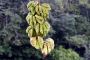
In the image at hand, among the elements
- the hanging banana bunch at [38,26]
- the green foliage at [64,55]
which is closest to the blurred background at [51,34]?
the green foliage at [64,55]

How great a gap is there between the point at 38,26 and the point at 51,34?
1060 centimetres

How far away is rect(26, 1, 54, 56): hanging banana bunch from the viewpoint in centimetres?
44

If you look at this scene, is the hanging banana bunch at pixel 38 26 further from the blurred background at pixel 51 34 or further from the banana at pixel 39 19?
the blurred background at pixel 51 34

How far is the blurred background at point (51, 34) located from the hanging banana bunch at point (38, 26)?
9.90 m

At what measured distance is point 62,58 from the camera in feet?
34.2

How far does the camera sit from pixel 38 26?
1.44 ft

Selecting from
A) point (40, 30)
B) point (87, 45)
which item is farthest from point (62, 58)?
point (40, 30)

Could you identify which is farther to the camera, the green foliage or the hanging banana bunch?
the green foliage

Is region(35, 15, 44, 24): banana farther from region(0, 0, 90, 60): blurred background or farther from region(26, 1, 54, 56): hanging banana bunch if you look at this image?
region(0, 0, 90, 60): blurred background

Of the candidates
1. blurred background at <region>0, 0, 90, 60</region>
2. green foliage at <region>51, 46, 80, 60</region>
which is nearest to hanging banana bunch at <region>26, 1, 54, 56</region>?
blurred background at <region>0, 0, 90, 60</region>

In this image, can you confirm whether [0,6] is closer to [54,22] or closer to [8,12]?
[8,12]

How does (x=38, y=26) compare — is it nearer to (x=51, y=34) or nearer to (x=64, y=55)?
(x=64, y=55)

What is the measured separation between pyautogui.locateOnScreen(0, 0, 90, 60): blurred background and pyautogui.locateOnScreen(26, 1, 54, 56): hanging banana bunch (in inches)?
390

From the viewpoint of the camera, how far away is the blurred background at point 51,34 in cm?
1051
